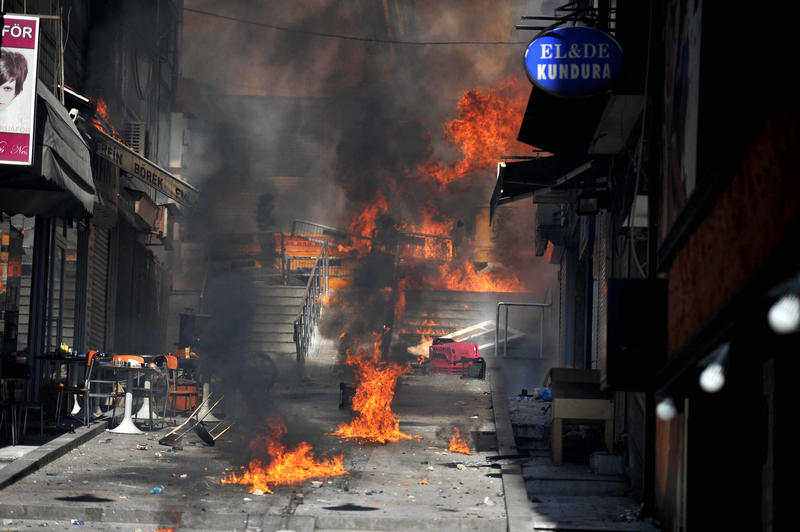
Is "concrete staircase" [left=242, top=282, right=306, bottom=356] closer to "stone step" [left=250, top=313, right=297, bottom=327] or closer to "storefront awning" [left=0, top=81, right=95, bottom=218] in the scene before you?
"stone step" [left=250, top=313, right=297, bottom=327]

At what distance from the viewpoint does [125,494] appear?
9922mm

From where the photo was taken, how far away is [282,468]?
11133mm

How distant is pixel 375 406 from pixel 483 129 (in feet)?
64.0

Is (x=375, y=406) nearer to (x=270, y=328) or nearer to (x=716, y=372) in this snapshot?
(x=270, y=328)

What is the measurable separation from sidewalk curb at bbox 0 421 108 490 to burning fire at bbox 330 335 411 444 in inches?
135

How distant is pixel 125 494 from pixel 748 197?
722 centimetres

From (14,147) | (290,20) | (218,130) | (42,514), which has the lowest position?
(42,514)

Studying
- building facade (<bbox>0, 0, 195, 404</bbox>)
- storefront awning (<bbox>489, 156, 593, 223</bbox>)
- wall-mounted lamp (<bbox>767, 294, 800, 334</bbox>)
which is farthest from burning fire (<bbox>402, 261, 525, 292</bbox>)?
wall-mounted lamp (<bbox>767, 294, 800, 334</bbox>)

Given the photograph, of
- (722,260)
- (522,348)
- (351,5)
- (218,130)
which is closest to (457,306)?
Answer: (522,348)

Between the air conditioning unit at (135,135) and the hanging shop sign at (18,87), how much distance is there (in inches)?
470

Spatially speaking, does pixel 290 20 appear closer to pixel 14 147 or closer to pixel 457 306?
pixel 457 306

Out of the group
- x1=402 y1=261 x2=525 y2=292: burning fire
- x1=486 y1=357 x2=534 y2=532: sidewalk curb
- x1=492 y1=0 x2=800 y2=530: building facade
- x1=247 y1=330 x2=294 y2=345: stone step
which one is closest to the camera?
x1=492 y1=0 x2=800 y2=530: building facade

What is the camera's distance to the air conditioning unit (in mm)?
22594

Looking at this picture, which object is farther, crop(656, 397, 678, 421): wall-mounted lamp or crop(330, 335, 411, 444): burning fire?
crop(330, 335, 411, 444): burning fire
